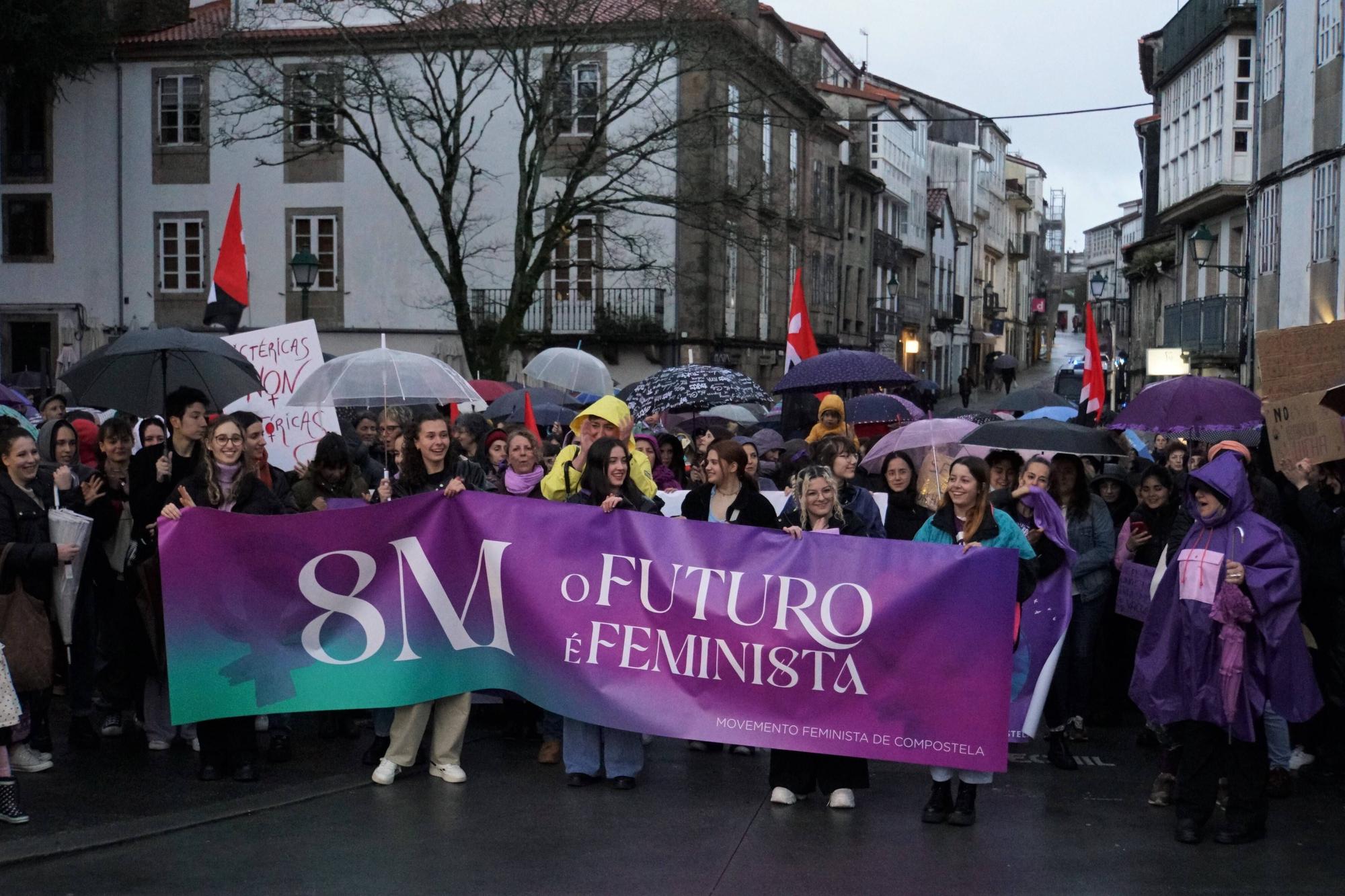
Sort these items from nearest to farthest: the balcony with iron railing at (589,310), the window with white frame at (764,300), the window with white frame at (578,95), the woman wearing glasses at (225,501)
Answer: the woman wearing glasses at (225,501) → the window with white frame at (578,95) → the balcony with iron railing at (589,310) → the window with white frame at (764,300)

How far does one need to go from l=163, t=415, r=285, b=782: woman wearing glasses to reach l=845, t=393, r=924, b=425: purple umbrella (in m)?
8.90

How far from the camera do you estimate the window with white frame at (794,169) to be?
48469 millimetres

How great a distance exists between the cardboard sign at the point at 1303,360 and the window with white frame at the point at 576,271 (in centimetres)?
2799

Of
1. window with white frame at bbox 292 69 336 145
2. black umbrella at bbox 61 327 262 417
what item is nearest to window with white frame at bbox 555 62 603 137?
window with white frame at bbox 292 69 336 145

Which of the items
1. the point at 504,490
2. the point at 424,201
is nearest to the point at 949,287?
the point at 424,201

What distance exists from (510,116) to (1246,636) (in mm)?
31616

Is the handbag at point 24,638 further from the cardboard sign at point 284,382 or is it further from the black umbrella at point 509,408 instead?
the black umbrella at point 509,408

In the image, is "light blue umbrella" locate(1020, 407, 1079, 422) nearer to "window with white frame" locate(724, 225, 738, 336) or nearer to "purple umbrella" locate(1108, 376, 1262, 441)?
"purple umbrella" locate(1108, 376, 1262, 441)

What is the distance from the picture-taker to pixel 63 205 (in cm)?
4000

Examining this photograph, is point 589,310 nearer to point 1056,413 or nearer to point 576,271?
point 576,271

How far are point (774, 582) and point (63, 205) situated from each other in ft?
117

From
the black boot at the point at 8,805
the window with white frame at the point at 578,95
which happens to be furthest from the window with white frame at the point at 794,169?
the black boot at the point at 8,805

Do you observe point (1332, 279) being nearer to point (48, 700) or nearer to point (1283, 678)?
point (1283, 678)

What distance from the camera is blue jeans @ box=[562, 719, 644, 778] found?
28.3 ft
